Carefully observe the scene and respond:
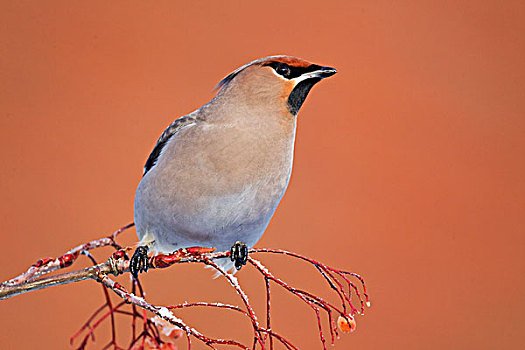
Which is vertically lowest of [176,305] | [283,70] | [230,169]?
[176,305]

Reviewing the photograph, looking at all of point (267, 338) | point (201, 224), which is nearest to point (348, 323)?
point (267, 338)

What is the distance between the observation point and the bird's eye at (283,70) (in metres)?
0.69

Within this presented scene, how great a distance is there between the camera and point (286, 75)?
0.69m

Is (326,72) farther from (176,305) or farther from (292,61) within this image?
(176,305)

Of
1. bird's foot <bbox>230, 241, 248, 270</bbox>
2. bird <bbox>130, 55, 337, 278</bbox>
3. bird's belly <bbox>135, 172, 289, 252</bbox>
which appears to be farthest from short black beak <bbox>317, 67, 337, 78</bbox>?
bird's foot <bbox>230, 241, 248, 270</bbox>

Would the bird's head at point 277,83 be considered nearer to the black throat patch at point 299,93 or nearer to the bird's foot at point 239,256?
the black throat patch at point 299,93

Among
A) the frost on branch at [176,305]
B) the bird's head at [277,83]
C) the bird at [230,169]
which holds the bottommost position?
the frost on branch at [176,305]

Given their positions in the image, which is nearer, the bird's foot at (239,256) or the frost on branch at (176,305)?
the frost on branch at (176,305)

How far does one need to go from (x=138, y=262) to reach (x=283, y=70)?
304 mm

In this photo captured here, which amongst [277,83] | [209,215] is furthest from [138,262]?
[277,83]

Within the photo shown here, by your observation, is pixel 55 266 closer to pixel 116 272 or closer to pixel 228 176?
pixel 116 272

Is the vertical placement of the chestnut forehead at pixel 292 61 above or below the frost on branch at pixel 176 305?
above

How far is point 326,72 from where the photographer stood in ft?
2.15

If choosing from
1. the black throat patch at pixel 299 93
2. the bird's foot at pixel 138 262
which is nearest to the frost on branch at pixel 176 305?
the bird's foot at pixel 138 262
